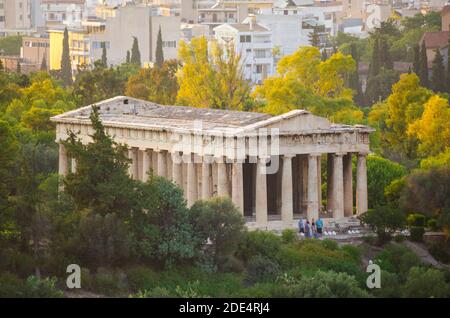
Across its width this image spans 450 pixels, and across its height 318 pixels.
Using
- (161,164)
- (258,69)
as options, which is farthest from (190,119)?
(258,69)

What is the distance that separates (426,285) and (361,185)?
52.3ft

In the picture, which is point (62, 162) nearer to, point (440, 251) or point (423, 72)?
point (440, 251)

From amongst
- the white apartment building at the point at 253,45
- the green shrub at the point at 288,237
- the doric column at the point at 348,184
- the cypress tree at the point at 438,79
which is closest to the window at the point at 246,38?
the white apartment building at the point at 253,45

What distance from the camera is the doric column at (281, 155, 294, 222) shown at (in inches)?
3893

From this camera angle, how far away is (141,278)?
87.8 meters

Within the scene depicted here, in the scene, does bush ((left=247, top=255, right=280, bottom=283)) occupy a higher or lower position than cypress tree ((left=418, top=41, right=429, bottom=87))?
lower

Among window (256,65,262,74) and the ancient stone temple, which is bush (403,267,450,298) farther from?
window (256,65,262,74)

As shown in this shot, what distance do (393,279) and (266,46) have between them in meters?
101

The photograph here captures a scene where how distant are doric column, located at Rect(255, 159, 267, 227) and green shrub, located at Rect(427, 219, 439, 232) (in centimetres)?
633

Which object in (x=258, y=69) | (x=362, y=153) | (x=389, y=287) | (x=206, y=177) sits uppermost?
(x=362, y=153)

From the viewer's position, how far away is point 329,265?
302 feet

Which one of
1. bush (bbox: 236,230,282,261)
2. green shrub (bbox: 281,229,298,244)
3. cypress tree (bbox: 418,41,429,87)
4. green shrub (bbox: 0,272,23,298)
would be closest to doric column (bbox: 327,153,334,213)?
green shrub (bbox: 281,229,298,244)
